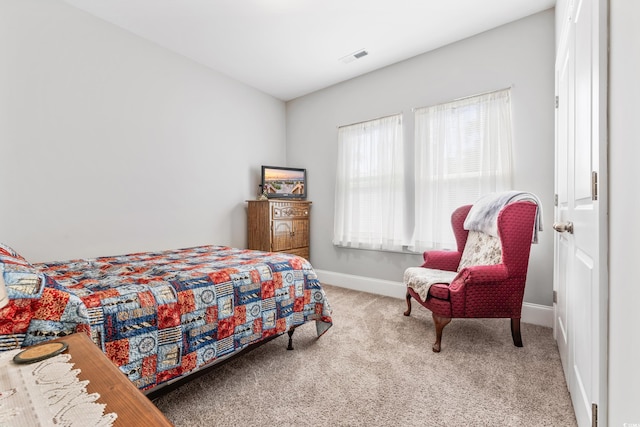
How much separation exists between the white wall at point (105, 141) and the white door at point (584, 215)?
3.34 meters

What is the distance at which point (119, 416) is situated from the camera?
518mm

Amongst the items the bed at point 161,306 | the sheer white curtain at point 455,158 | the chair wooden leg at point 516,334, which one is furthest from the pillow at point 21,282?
the sheer white curtain at point 455,158

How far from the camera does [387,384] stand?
64.9 inches

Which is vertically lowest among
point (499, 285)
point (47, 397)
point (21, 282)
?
point (499, 285)

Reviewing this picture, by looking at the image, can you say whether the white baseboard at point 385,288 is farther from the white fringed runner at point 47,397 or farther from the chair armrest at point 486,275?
the white fringed runner at point 47,397

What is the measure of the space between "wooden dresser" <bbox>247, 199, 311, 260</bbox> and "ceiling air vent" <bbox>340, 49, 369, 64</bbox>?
186 cm

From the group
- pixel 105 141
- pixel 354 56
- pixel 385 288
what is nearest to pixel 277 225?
pixel 385 288

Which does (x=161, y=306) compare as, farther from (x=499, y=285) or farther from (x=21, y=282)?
(x=499, y=285)

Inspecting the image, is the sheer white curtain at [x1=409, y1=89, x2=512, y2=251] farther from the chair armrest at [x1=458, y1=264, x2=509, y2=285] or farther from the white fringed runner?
the white fringed runner

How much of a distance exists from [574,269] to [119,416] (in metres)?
1.93

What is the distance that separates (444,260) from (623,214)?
1894mm

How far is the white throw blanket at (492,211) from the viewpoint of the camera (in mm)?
2094

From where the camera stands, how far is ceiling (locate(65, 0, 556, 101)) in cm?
244

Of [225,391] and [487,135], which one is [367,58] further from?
[225,391]
